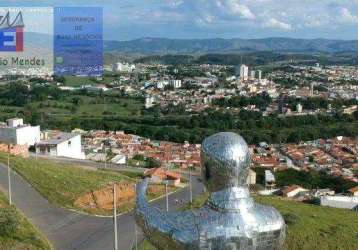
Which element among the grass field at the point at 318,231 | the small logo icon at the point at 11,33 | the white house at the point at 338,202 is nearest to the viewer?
the grass field at the point at 318,231

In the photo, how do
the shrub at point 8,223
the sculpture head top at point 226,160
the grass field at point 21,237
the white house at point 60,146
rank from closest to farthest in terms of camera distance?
the sculpture head top at point 226,160 < the grass field at point 21,237 < the shrub at point 8,223 < the white house at point 60,146

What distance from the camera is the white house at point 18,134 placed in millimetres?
28109

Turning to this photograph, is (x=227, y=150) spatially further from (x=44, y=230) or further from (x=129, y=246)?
(x=44, y=230)

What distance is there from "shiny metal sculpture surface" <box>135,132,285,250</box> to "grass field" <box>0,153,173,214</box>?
10.1 meters

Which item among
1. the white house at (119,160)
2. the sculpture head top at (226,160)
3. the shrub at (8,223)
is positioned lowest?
the white house at (119,160)

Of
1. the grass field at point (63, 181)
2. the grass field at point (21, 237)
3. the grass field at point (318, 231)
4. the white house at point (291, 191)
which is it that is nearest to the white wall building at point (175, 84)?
the white house at point (291, 191)

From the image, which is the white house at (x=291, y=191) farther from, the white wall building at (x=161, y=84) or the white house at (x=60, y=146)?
the white wall building at (x=161, y=84)

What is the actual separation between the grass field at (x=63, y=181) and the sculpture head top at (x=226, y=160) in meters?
10.2

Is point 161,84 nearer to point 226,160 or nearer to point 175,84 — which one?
point 175,84

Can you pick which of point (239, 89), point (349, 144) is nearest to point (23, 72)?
point (239, 89)

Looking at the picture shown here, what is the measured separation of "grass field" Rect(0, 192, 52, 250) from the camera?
33.8ft

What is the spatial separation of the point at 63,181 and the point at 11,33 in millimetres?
22454

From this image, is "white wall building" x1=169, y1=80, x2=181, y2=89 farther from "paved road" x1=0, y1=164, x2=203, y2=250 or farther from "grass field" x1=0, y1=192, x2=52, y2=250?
"grass field" x1=0, y1=192, x2=52, y2=250

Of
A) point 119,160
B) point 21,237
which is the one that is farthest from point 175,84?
point 21,237
